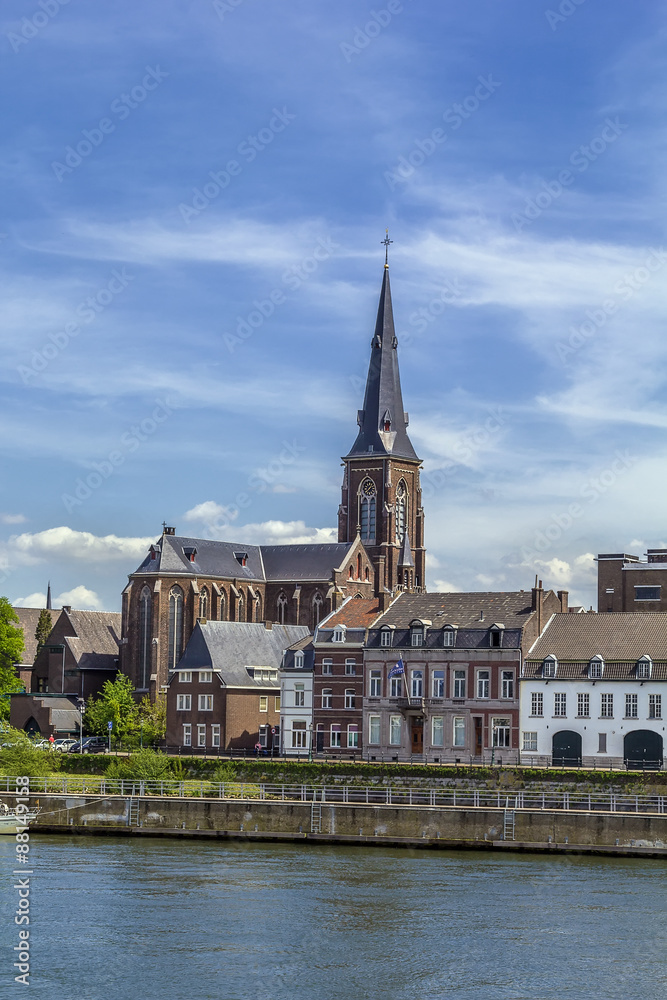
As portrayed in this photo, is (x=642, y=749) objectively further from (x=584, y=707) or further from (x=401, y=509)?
(x=401, y=509)

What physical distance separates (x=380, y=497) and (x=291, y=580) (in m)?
12.4

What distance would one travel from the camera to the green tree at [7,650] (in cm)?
10981

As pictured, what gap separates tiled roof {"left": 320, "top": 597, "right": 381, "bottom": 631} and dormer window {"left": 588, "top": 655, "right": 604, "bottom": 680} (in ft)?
48.9

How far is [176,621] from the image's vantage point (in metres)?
119

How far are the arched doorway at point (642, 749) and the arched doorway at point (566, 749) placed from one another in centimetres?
269

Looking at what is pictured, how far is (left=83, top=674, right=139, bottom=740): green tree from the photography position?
105688mm

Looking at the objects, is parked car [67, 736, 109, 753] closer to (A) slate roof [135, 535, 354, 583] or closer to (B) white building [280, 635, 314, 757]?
(B) white building [280, 635, 314, 757]

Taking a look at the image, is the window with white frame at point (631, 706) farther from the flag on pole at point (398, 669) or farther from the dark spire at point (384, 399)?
the dark spire at point (384, 399)

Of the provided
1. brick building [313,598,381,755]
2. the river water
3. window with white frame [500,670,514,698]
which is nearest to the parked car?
brick building [313,598,381,755]

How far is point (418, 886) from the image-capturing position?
168 ft

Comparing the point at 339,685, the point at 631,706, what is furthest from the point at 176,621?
the point at 631,706

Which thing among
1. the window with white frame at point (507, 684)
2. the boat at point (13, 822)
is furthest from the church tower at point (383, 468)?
the boat at point (13, 822)

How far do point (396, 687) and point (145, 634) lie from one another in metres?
36.8

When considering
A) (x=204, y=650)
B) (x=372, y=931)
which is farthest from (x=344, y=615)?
(x=372, y=931)
